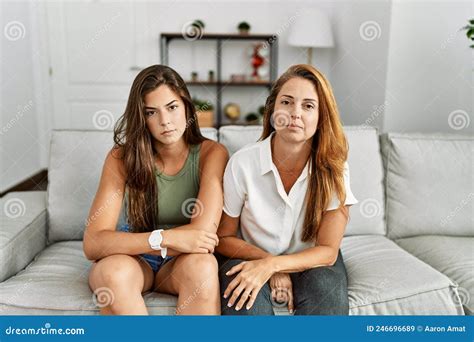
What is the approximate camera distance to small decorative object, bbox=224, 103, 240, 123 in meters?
4.38

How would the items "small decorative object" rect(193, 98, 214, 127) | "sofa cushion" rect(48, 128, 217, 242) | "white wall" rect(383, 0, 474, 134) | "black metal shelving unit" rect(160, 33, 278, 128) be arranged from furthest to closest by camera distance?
"black metal shelving unit" rect(160, 33, 278, 128), "small decorative object" rect(193, 98, 214, 127), "white wall" rect(383, 0, 474, 134), "sofa cushion" rect(48, 128, 217, 242)

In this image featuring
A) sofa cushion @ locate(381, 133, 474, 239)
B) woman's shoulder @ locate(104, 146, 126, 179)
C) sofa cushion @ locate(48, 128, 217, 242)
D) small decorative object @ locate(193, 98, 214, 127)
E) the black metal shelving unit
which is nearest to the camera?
woman's shoulder @ locate(104, 146, 126, 179)

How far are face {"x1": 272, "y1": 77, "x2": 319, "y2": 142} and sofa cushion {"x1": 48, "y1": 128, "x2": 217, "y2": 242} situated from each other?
783 millimetres

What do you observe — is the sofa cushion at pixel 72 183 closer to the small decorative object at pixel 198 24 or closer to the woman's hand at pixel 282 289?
the woman's hand at pixel 282 289

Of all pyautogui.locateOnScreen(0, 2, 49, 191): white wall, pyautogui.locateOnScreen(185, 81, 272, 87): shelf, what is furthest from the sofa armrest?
pyautogui.locateOnScreen(185, 81, 272, 87): shelf

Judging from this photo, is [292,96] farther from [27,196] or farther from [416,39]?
[416,39]

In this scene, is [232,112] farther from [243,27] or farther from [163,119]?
[163,119]

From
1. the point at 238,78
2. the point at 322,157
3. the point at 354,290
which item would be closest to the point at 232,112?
the point at 238,78

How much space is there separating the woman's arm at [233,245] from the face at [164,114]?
0.29m

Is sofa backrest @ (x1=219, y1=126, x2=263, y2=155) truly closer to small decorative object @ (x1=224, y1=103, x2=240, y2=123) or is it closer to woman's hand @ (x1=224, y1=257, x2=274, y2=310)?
woman's hand @ (x1=224, y1=257, x2=274, y2=310)

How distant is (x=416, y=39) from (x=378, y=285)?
180 cm

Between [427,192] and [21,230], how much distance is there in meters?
1.50

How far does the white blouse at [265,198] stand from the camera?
1476mm
